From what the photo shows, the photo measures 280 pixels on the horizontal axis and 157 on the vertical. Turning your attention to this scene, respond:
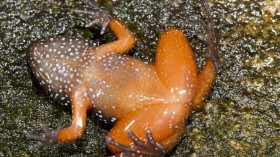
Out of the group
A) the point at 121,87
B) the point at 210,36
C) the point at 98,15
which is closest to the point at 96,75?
the point at 121,87

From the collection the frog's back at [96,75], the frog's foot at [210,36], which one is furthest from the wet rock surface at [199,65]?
the frog's back at [96,75]

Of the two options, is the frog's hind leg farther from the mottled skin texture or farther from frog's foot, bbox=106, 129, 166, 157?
frog's foot, bbox=106, 129, 166, 157

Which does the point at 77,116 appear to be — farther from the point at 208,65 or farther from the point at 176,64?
the point at 208,65

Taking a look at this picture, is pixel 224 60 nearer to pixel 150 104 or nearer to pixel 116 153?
pixel 150 104

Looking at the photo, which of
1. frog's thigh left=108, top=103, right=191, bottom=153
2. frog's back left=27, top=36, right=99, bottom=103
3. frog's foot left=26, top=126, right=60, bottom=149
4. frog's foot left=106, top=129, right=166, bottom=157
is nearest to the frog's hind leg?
frog's thigh left=108, top=103, right=191, bottom=153

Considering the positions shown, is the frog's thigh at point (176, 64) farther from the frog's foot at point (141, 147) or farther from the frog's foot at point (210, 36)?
the frog's foot at point (141, 147)

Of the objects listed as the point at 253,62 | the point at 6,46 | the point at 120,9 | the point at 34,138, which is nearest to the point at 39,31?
the point at 6,46

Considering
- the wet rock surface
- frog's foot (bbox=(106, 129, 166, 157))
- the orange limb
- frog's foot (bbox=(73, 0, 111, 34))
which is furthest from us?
frog's foot (bbox=(73, 0, 111, 34))
